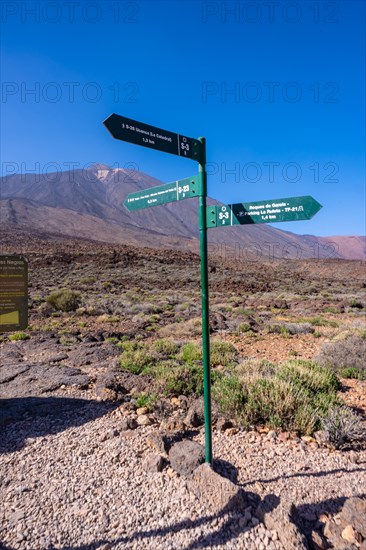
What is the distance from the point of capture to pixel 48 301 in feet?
57.8

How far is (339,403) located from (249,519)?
2.62 metres

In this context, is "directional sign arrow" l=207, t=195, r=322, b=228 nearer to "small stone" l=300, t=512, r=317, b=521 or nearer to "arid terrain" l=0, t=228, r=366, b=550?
"arid terrain" l=0, t=228, r=366, b=550

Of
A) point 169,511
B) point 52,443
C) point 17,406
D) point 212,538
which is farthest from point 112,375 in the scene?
point 212,538

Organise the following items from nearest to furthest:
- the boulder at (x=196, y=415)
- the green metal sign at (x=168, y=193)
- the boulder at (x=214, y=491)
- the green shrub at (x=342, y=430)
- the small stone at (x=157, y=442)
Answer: the boulder at (x=214, y=491)
the green metal sign at (x=168, y=193)
the small stone at (x=157, y=442)
the green shrub at (x=342, y=430)
the boulder at (x=196, y=415)

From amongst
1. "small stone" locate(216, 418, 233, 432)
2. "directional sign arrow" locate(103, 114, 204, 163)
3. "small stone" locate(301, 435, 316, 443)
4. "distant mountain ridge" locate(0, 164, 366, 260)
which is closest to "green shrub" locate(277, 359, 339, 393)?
"small stone" locate(301, 435, 316, 443)

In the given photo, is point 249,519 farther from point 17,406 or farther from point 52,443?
point 17,406

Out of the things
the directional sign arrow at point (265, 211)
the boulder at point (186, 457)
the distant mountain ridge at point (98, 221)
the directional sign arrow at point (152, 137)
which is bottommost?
the boulder at point (186, 457)

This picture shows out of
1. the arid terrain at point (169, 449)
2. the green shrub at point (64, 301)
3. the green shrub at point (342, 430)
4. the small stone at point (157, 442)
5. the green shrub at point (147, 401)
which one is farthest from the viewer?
the green shrub at point (64, 301)

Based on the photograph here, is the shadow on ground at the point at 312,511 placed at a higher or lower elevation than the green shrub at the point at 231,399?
lower

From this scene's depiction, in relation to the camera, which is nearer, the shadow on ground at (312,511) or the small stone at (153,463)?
the shadow on ground at (312,511)

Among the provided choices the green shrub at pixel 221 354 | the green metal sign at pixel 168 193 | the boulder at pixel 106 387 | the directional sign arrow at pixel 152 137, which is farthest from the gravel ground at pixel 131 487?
the green shrub at pixel 221 354

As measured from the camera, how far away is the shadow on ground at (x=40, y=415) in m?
4.36

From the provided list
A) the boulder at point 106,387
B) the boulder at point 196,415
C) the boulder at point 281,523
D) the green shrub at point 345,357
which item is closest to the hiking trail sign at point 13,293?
the boulder at point 106,387

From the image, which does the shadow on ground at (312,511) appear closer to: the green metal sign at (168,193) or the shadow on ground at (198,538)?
the shadow on ground at (198,538)
